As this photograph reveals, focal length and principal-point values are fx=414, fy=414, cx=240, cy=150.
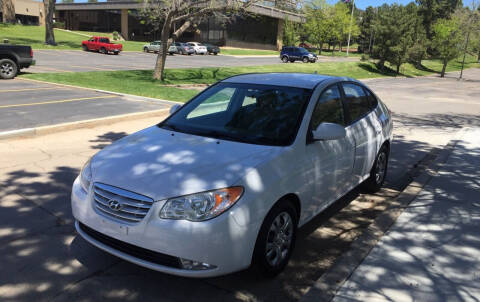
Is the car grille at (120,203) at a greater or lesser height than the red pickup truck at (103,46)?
lesser

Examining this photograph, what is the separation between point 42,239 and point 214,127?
6.56 feet

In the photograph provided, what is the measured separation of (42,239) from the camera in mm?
4027

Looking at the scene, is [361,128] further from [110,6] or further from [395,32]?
[110,6]

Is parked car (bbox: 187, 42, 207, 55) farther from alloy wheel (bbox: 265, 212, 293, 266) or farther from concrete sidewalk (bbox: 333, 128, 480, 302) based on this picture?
alloy wheel (bbox: 265, 212, 293, 266)

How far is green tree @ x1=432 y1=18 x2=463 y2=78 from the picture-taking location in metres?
45.3

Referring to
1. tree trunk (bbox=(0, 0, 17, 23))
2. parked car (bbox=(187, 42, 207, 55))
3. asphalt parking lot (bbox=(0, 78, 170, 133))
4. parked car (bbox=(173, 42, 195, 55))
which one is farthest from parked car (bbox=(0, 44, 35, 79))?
tree trunk (bbox=(0, 0, 17, 23))

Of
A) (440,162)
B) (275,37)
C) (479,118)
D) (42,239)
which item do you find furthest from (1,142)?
(275,37)

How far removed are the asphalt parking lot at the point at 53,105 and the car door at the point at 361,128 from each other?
21.4 feet

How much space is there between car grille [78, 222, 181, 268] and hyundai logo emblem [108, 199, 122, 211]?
0.26 m

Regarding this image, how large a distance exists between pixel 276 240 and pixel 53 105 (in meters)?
9.36

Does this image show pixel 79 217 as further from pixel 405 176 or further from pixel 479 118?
pixel 479 118

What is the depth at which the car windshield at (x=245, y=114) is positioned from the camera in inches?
153

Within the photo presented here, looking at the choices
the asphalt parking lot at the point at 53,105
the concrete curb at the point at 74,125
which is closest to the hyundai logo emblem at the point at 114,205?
the concrete curb at the point at 74,125

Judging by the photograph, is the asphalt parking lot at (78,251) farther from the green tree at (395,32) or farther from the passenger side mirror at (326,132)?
the green tree at (395,32)
